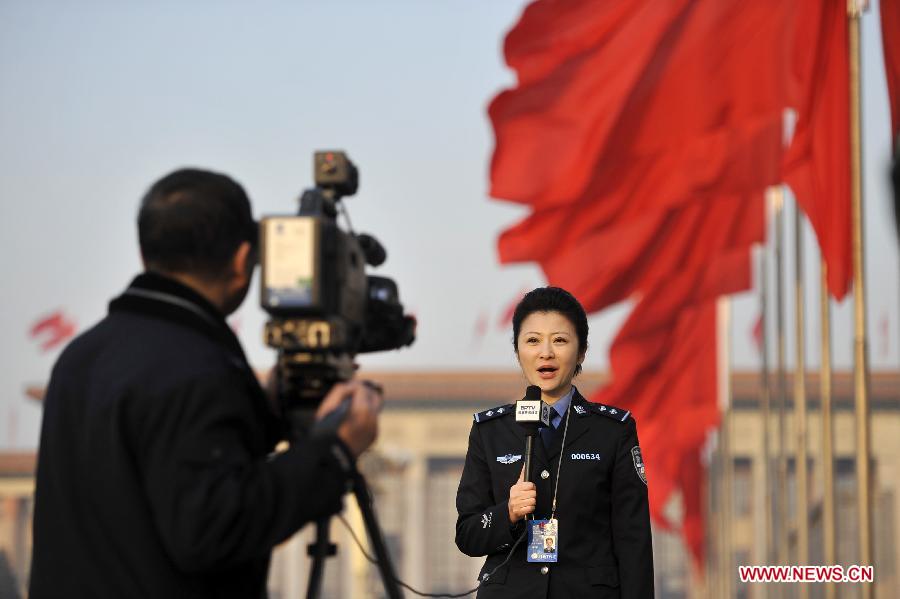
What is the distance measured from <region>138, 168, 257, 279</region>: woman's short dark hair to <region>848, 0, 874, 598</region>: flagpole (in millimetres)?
6253

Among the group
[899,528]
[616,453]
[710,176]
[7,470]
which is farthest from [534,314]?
[7,470]

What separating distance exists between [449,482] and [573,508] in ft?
164

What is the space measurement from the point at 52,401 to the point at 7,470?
164ft

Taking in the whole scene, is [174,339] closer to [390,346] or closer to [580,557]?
[390,346]

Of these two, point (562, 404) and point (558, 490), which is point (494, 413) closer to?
point (562, 404)

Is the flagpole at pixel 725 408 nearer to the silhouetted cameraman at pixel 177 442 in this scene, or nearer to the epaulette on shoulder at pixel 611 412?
the epaulette on shoulder at pixel 611 412

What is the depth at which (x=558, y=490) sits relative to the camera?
3.35 m

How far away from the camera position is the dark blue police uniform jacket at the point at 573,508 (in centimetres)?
327

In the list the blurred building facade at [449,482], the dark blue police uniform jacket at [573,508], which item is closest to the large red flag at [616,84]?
the dark blue police uniform jacket at [573,508]

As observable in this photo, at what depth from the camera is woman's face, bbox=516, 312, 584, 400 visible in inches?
135

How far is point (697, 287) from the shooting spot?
40.9 feet

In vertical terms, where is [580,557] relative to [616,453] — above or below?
below

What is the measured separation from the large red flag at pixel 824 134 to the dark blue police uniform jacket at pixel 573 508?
208 inches

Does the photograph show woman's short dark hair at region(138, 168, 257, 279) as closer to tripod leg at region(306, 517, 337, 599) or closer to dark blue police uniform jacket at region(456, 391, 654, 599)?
tripod leg at region(306, 517, 337, 599)
